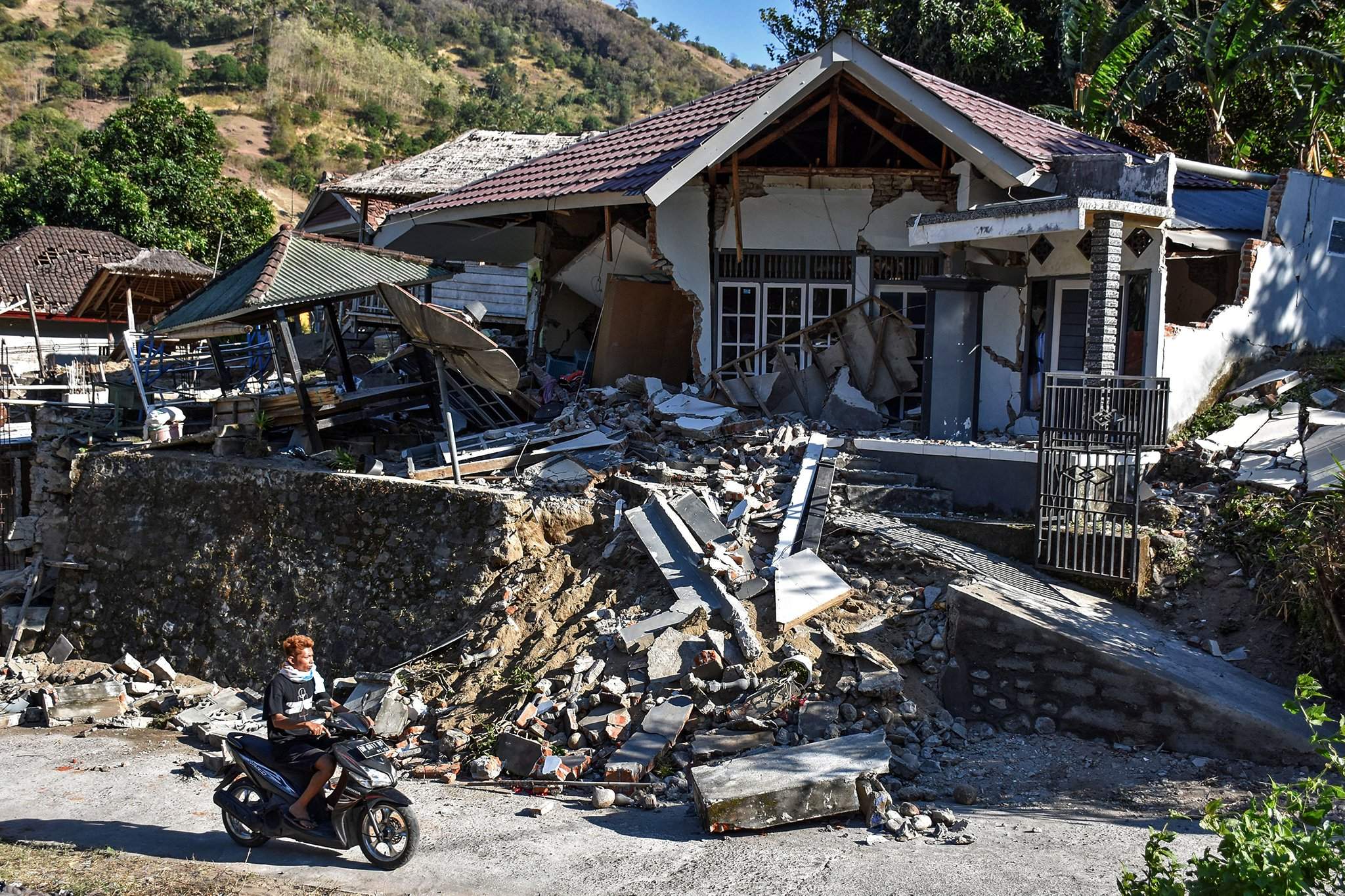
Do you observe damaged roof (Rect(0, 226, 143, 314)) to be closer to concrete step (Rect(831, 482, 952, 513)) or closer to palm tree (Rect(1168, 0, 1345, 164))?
concrete step (Rect(831, 482, 952, 513))


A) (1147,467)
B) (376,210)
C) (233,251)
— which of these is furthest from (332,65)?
(1147,467)

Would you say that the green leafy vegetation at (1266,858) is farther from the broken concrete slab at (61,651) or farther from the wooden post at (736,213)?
the broken concrete slab at (61,651)

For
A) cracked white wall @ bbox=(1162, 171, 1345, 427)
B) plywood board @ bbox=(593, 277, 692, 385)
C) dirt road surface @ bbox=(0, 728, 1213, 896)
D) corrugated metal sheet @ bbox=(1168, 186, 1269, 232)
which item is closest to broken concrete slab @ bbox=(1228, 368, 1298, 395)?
cracked white wall @ bbox=(1162, 171, 1345, 427)

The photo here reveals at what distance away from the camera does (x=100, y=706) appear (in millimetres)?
9758

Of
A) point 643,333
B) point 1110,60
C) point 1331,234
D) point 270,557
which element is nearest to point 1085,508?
point 643,333

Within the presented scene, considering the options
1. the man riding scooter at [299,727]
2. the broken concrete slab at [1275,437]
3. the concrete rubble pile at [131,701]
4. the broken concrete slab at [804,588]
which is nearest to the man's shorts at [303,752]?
the man riding scooter at [299,727]

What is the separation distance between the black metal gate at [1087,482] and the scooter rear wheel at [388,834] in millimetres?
5306

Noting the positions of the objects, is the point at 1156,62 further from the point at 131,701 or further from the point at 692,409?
the point at 131,701

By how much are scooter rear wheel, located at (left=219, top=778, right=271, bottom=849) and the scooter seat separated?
21cm

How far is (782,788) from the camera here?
6027 millimetres

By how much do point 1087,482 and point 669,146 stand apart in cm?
733

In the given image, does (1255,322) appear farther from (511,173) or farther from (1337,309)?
(511,173)

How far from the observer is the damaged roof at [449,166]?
2178 cm

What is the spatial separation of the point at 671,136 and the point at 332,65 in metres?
48.1
